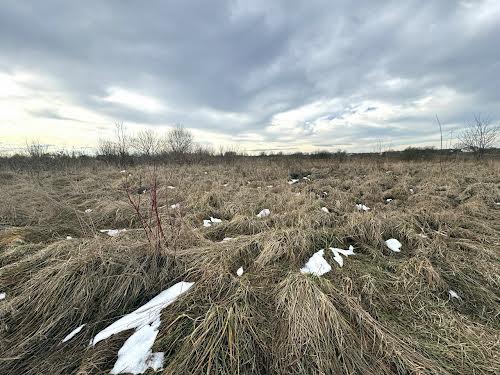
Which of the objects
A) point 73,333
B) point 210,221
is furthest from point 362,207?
point 73,333

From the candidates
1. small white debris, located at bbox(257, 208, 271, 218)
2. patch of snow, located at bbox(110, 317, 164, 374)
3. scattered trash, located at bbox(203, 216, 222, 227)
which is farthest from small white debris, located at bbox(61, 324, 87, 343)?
small white debris, located at bbox(257, 208, 271, 218)

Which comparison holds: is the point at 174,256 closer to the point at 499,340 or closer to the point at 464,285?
the point at 499,340

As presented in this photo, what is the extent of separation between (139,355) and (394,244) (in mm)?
3022

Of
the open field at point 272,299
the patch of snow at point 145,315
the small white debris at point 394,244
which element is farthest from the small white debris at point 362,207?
the patch of snow at point 145,315

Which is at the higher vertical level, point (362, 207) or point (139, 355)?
point (362, 207)

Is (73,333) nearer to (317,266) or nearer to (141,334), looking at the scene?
(141,334)

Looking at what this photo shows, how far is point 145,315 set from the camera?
A: 183cm

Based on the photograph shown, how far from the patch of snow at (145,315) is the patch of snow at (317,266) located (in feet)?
3.99

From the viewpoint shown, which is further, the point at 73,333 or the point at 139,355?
the point at 73,333

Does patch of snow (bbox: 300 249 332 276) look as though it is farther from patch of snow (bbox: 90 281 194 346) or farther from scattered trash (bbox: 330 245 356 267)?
patch of snow (bbox: 90 281 194 346)

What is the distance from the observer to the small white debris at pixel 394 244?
9.32ft

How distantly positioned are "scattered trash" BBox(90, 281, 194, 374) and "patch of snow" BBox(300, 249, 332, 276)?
1215 millimetres

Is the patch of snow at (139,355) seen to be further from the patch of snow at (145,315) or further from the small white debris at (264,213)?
the small white debris at (264,213)

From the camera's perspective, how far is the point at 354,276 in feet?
7.43
